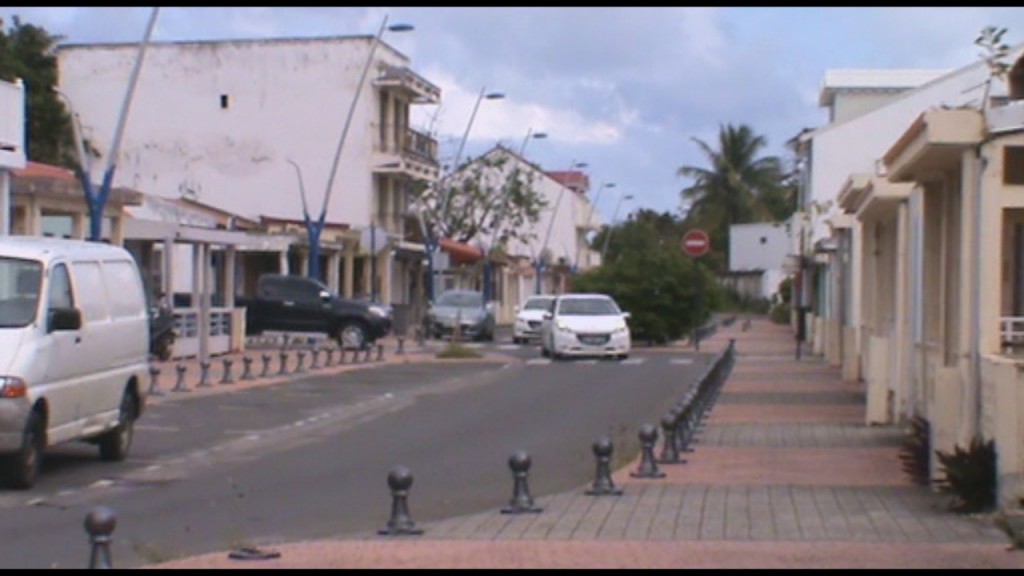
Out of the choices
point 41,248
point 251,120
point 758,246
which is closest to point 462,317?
point 251,120

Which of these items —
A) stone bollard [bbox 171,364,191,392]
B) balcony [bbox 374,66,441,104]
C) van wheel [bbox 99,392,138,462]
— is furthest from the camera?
balcony [bbox 374,66,441,104]

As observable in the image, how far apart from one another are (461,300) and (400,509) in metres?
43.2

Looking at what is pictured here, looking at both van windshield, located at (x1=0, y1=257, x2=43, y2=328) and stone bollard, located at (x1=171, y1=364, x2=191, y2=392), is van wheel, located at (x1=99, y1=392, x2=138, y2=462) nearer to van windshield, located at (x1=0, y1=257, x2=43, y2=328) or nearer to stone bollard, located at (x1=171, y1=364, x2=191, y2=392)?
van windshield, located at (x1=0, y1=257, x2=43, y2=328)

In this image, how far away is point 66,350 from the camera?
15625mm

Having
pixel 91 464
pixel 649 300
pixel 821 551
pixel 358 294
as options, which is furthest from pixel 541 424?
pixel 358 294

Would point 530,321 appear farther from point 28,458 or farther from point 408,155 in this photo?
point 28,458

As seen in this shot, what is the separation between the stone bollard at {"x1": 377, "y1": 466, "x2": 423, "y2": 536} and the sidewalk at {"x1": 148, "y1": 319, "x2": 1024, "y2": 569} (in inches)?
5.7

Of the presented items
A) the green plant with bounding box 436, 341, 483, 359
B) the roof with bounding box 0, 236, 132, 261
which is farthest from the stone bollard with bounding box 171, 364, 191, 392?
the green plant with bounding box 436, 341, 483, 359

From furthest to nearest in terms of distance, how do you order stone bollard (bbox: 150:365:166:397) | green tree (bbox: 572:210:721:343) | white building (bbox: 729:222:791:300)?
white building (bbox: 729:222:791:300) < green tree (bbox: 572:210:721:343) < stone bollard (bbox: 150:365:166:397)

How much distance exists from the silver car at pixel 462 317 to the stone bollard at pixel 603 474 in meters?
38.5

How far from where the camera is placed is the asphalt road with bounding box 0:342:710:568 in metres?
12.8

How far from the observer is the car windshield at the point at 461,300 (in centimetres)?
5516

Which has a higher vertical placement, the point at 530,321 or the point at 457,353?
the point at 530,321

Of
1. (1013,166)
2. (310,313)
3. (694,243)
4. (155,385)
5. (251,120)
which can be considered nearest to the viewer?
(1013,166)
